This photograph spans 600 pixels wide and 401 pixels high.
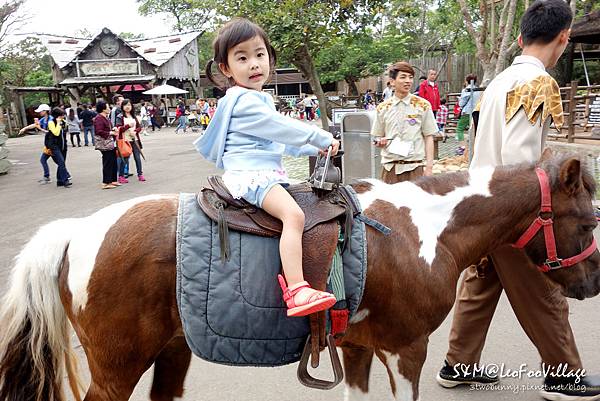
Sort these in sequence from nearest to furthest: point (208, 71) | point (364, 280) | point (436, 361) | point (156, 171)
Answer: point (364, 280), point (208, 71), point (436, 361), point (156, 171)

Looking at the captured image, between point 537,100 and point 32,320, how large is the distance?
2.60 m

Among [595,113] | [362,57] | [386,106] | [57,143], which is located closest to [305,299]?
[386,106]

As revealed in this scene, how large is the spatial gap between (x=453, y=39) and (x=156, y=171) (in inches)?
971

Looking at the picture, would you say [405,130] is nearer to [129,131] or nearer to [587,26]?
[129,131]

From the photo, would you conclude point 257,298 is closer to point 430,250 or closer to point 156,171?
point 430,250

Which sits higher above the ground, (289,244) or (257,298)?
(289,244)

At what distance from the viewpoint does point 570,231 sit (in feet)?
7.47

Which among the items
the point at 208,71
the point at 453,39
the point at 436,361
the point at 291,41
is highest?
the point at 453,39

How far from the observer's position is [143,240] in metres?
2.04

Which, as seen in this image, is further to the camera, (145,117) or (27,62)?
(27,62)

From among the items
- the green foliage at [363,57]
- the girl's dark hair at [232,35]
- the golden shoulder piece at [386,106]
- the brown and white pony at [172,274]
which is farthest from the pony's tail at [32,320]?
the green foliage at [363,57]

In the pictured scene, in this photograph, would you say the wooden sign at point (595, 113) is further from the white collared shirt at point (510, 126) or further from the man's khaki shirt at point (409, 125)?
the white collared shirt at point (510, 126)

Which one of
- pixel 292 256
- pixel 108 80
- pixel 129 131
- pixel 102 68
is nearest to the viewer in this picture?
pixel 292 256

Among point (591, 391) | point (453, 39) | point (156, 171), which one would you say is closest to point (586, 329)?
point (591, 391)
